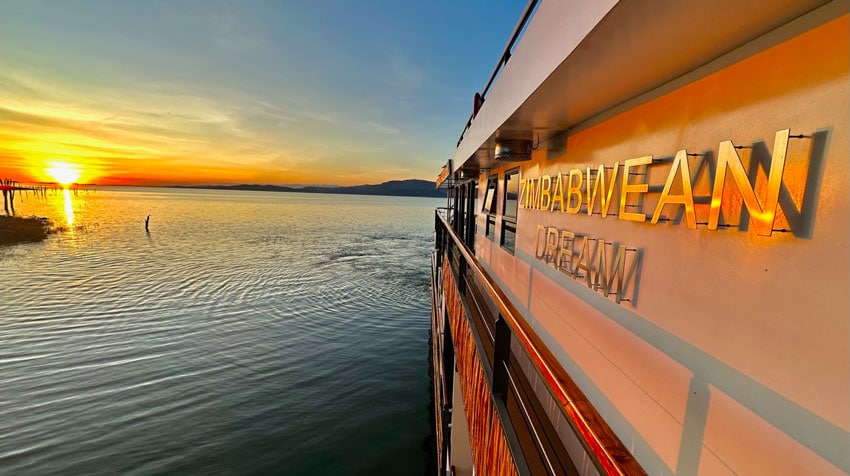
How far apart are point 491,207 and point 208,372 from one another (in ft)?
35.0

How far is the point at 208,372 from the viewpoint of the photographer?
11.8 meters

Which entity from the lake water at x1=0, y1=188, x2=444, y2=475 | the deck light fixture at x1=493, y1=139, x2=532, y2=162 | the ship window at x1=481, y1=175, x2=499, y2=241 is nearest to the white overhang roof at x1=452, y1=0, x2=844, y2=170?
the deck light fixture at x1=493, y1=139, x2=532, y2=162

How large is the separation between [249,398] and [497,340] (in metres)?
10.8

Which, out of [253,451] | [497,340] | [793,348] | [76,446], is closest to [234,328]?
[76,446]

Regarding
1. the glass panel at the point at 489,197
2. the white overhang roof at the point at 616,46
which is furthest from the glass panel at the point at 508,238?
the white overhang roof at the point at 616,46

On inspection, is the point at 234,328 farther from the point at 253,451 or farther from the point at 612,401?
the point at 612,401

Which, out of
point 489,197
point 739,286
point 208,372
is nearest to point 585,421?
point 739,286

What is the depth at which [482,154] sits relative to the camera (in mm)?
6785

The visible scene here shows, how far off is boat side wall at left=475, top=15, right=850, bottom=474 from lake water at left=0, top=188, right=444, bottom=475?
7.44 metres

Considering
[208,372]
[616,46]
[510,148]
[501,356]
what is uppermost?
[616,46]

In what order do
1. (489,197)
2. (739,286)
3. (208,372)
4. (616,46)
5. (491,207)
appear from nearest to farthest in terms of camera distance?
(739,286) < (616,46) < (491,207) < (489,197) < (208,372)

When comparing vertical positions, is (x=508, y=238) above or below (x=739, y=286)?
below

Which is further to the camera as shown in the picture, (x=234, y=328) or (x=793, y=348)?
(x=234, y=328)

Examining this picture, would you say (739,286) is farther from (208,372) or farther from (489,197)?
(208,372)
